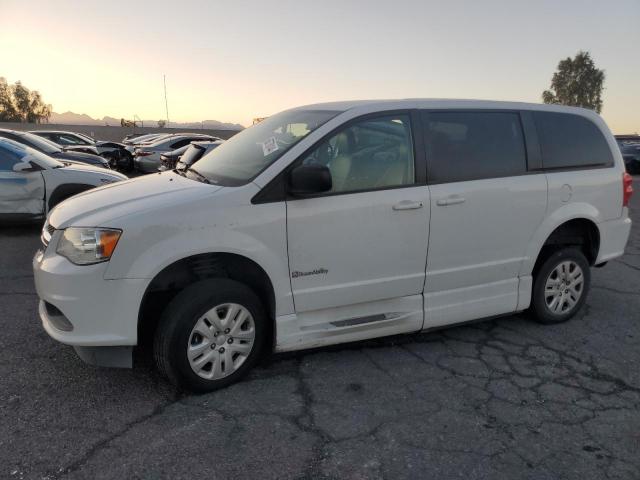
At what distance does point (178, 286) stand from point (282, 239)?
724mm

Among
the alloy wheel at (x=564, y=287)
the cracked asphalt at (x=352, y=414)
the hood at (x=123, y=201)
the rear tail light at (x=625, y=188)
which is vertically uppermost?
the hood at (x=123, y=201)

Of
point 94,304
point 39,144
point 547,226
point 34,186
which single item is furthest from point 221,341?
point 39,144

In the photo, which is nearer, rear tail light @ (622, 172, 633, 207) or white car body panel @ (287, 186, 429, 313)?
white car body panel @ (287, 186, 429, 313)

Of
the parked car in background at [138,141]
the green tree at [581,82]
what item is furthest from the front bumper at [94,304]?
the green tree at [581,82]

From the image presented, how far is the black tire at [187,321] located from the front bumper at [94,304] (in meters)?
0.19

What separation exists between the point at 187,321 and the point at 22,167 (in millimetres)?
5588

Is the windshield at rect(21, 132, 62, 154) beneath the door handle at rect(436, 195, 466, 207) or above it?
above

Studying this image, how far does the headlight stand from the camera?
9.36ft

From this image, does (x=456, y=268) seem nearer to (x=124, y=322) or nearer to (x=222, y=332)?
(x=222, y=332)

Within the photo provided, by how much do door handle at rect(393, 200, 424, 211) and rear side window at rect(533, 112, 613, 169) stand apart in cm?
137

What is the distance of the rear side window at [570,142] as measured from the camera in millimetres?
4203

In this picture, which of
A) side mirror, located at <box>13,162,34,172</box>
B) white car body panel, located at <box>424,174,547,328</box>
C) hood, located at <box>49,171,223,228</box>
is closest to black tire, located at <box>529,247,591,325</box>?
white car body panel, located at <box>424,174,547,328</box>

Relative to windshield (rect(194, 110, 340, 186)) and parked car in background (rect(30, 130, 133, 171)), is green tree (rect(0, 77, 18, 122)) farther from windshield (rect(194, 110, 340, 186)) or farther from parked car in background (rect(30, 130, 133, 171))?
windshield (rect(194, 110, 340, 186))

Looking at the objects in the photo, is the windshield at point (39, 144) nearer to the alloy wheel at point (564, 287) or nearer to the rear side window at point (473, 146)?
the rear side window at point (473, 146)
